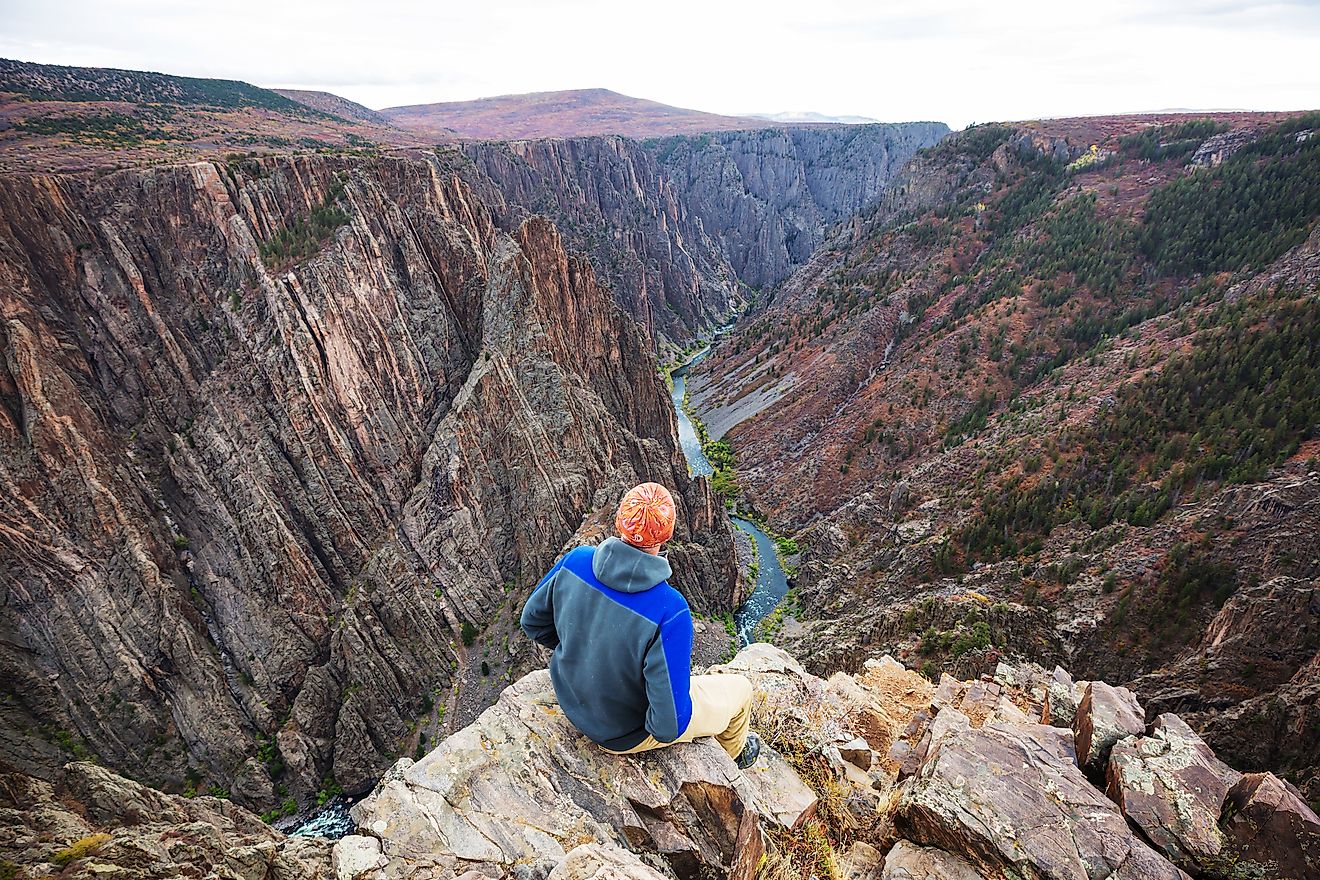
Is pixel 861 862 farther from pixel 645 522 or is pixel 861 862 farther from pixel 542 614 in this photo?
pixel 645 522

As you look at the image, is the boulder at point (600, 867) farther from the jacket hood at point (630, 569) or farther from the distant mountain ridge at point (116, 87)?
the distant mountain ridge at point (116, 87)

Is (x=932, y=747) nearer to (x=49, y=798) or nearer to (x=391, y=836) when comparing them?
(x=391, y=836)

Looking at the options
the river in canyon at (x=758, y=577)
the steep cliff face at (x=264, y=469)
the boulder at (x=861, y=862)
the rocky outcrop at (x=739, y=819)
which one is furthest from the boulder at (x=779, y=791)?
the river in canyon at (x=758, y=577)

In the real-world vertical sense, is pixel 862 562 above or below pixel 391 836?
below

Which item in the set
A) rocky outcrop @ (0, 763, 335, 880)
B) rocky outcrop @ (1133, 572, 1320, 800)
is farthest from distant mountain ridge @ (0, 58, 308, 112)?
rocky outcrop @ (1133, 572, 1320, 800)

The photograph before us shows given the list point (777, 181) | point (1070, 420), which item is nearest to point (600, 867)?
point (1070, 420)

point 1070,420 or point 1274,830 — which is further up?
point 1274,830

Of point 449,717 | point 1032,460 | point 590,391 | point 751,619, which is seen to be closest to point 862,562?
point 751,619

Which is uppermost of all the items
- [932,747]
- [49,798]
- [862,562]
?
[932,747]
